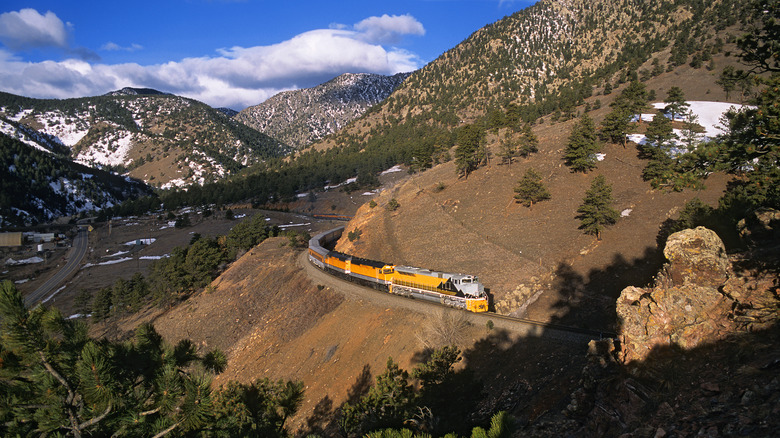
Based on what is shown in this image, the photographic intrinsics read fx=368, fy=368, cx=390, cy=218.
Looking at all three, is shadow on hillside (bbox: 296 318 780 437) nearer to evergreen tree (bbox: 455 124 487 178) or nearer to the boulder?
the boulder

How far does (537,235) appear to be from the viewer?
35375 mm

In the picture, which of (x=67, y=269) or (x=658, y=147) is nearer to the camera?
(x=658, y=147)

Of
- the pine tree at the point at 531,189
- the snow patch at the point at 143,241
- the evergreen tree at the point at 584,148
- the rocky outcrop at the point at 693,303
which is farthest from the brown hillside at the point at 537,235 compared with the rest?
the snow patch at the point at 143,241

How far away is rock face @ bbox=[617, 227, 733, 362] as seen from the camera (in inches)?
384

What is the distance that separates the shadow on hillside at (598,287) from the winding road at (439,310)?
2004mm

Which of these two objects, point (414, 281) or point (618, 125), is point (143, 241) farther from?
point (618, 125)

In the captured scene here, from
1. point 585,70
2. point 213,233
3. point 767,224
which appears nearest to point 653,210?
point 767,224

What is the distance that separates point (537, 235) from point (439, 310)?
1432cm

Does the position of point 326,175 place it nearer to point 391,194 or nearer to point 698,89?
point 391,194

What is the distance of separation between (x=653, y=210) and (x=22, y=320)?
127ft

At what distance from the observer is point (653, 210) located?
105 feet

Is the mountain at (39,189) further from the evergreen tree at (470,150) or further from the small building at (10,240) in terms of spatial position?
the evergreen tree at (470,150)

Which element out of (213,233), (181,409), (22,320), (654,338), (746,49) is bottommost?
(213,233)

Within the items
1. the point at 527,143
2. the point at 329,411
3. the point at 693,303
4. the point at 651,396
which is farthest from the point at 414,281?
the point at 527,143
